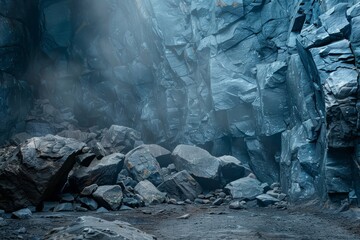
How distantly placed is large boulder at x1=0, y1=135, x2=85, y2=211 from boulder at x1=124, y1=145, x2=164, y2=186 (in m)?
2.79

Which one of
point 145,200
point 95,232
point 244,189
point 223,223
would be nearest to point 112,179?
point 145,200

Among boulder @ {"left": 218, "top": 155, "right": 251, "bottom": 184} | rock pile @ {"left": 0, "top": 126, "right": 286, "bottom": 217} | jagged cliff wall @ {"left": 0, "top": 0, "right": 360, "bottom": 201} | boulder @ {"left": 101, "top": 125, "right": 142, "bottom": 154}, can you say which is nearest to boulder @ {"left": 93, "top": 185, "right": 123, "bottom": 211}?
rock pile @ {"left": 0, "top": 126, "right": 286, "bottom": 217}

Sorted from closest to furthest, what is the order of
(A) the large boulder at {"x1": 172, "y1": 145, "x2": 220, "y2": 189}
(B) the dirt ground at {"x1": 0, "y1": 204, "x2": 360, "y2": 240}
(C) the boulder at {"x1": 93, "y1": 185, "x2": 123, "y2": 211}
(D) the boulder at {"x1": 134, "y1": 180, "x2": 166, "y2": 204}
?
(B) the dirt ground at {"x1": 0, "y1": 204, "x2": 360, "y2": 240}, (C) the boulder at {"x1": 93, "y1": 185, "x2": 123, "y2": 211}, (D) the boulder at {"x1": 134, "y1": 180, "x2": 166, "y2": 204}, (A) the large boulder at {"x1": 172, "y1": 145, "x2": 220, "y2": 189}

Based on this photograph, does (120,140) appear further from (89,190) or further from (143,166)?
(89,190)

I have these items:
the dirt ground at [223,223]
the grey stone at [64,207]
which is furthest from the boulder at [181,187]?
the grey stone at [64,207]

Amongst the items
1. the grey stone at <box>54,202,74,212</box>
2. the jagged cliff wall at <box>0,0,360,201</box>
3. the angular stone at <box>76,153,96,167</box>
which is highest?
the jagged cliff wall at <box>0,0,360,201</box>

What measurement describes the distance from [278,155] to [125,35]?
9.98m

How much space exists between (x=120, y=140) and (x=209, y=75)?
15.8 ft

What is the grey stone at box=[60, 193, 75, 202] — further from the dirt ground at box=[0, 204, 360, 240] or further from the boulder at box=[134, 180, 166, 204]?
the boulder at box=[134, 180, 166, 204]

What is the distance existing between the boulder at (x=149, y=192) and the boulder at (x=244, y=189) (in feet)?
6.39

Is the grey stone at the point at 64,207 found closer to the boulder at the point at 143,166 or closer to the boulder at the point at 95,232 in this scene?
the boulder at the point at 143,166

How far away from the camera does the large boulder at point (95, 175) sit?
9.20 meters

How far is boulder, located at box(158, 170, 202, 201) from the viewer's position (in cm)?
1002

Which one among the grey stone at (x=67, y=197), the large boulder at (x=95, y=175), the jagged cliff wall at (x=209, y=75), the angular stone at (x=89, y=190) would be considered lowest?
the grey stone at (x=67, y=197)
